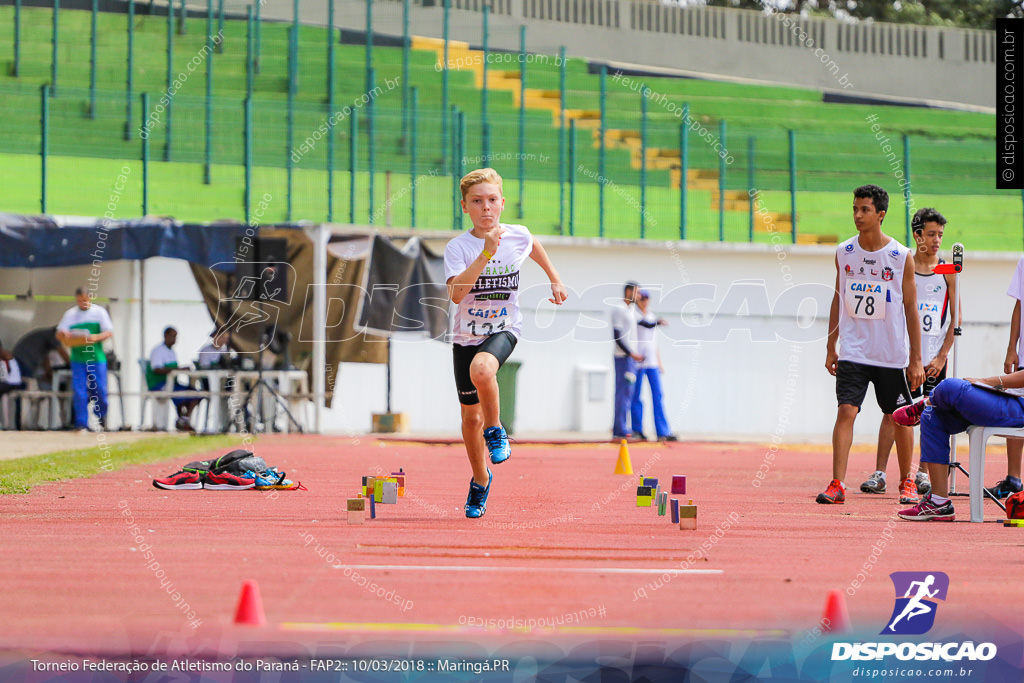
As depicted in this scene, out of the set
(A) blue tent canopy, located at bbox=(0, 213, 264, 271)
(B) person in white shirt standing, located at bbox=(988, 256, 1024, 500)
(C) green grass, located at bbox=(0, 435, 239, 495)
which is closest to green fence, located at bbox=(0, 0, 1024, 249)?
(A) blue tent canopy, located at bbox=(0, 213, 264, 271)

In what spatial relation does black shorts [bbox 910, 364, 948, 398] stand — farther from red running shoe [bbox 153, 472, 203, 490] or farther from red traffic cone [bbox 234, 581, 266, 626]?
red traffic cone [bbox 234, 581, 266, 626]

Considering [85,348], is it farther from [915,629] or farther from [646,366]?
[915,629]

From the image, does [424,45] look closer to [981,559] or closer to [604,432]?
[604,432]

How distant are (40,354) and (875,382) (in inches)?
530

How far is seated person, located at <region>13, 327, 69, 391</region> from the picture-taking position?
Result: 18375 millimetres

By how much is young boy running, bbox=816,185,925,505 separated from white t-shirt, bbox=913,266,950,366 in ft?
2.91

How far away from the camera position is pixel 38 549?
6000 millimetres

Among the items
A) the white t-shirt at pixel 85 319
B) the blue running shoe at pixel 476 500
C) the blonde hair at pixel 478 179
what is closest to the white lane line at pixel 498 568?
the blue running shoe at pixel 476 500

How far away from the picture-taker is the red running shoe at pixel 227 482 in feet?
31.4

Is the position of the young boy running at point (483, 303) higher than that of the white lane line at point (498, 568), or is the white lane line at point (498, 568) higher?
the young boy running at point (483, 303)

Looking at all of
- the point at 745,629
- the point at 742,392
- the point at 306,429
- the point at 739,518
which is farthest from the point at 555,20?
the point at 745,629

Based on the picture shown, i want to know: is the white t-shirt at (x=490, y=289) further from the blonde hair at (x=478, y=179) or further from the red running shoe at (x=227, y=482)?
the red running shoe at (x=227, y=482)

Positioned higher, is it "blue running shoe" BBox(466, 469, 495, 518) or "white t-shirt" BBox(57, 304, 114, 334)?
"white t-shirt" BBox(57, 304, 114, 334)

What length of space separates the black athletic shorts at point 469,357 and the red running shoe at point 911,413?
2425 millimetres
